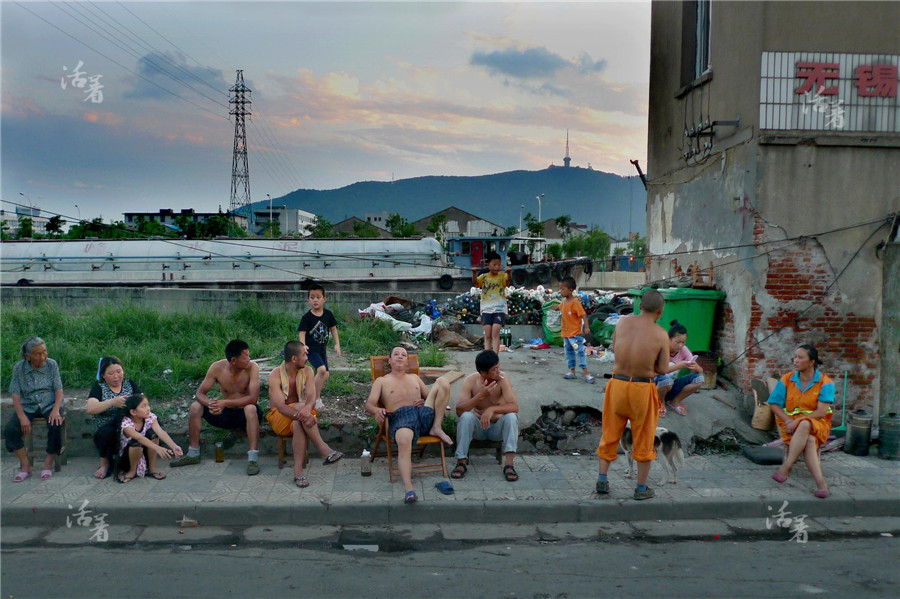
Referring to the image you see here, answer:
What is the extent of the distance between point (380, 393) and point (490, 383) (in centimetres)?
109

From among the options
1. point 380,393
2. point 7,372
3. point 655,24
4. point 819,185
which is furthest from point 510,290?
point 7,372

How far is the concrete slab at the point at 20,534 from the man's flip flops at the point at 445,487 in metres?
3.24

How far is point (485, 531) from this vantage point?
5.22 meters

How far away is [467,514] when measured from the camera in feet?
17.7

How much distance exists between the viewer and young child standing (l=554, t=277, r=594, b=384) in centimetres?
840

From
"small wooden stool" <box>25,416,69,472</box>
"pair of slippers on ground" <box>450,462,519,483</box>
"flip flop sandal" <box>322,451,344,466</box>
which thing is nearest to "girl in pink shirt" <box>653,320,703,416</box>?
"pair of slippers on ground" <box>450,462,519,483</box>

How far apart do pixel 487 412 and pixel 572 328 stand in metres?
2.65

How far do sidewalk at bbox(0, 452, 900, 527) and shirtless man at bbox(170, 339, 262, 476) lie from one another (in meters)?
0.22

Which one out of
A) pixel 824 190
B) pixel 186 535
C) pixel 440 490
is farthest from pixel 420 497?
pixel 824 190

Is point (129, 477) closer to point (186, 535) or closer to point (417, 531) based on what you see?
point (186, 535)

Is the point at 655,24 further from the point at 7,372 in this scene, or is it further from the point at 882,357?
the point at 7,372

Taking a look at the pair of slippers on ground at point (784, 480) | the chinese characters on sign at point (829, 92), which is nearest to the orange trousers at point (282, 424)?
the pair of slippers on ground at point (784, 480)

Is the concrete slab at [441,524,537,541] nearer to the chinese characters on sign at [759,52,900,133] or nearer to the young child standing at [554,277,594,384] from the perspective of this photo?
the young child standing at [554,277,594,384]

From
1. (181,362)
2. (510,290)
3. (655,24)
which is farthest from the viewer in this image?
(510,290)
